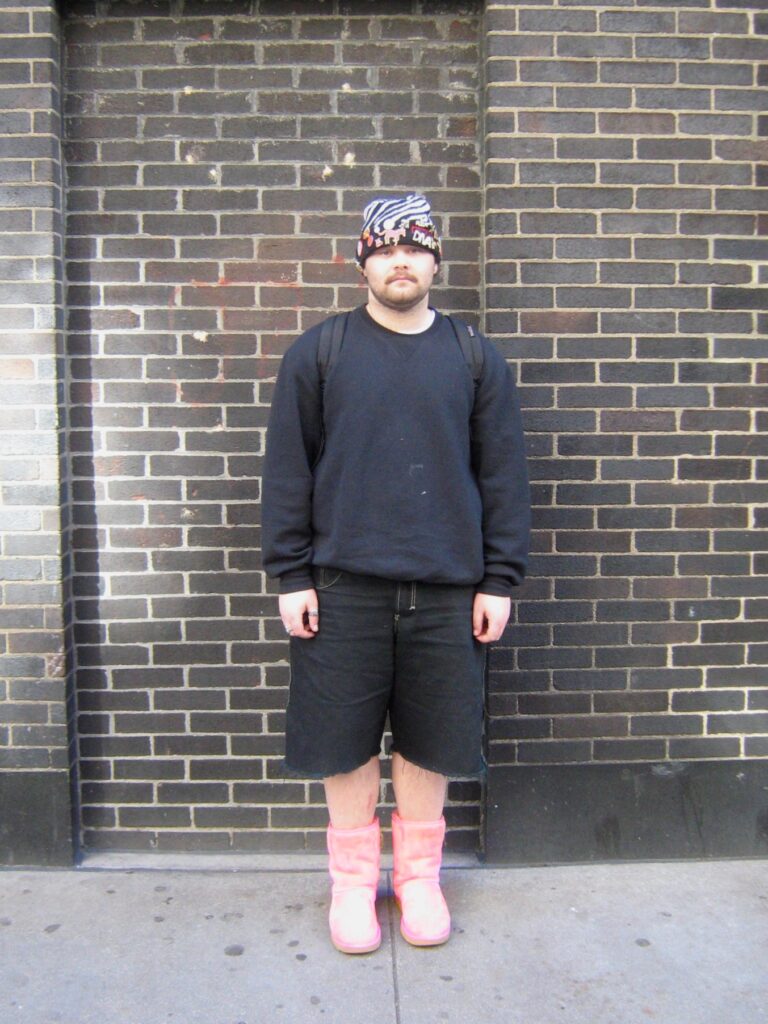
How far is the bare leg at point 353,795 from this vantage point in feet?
9.37

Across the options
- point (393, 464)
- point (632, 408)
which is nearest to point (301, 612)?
point (393, 464)

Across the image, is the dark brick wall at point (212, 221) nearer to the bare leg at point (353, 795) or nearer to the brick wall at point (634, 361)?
the brick wall at point (634, 361)

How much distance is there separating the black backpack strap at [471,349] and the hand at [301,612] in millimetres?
791

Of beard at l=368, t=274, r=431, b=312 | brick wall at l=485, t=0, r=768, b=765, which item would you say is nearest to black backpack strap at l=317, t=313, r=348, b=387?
beard at l=368, t=274, r=431, b=312

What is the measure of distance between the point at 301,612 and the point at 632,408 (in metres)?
1.39

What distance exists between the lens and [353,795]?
9.39 ft

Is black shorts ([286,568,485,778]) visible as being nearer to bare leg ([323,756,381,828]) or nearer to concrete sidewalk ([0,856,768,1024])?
bare leg ([323,756,381,828])

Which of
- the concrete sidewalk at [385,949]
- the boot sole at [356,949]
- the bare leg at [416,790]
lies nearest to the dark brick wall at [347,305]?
the concrete sidewalk at [385,949]

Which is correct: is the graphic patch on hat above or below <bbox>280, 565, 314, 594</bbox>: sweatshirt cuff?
above

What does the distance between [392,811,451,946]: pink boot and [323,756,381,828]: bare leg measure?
0.45 ft

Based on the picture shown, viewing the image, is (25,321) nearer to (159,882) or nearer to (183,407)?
(183,407)

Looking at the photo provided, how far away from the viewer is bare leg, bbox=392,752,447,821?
2889 millimetres

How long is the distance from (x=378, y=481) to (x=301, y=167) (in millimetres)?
1323

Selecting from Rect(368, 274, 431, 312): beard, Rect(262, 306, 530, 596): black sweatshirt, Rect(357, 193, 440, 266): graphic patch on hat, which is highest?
Rect(357, 193, 440, 266): graphic patch on hat
